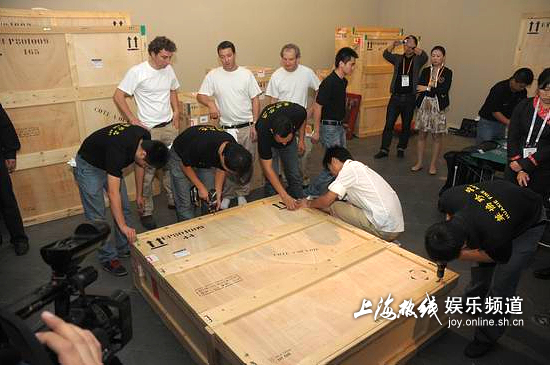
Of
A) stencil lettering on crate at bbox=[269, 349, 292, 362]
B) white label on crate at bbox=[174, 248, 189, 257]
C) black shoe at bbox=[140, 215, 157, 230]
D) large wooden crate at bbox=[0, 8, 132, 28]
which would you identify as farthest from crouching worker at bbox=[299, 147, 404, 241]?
large wooden crate at bbox=[0, 8, 132, 28]

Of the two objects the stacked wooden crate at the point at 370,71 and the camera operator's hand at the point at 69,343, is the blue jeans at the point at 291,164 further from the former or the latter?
the stacked wooden crate at the point at 370,71

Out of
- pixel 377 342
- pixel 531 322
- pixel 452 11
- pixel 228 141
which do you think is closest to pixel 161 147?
pixel 228 141

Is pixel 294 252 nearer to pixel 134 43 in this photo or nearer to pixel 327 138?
pixel 327 138

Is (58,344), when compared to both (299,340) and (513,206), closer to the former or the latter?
(299,340)

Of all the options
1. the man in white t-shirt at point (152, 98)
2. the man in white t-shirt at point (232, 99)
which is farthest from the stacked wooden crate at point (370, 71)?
the man in white t-shirt at point (152, 98)

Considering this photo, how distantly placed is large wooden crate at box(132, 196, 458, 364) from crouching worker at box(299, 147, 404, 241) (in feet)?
0.71

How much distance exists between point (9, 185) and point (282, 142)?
8.41 ft

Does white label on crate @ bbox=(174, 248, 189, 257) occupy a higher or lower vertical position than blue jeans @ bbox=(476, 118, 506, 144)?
lower

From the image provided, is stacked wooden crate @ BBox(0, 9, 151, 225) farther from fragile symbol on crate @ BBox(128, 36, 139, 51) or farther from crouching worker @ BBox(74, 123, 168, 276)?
crouching worker @ BBox(74, 123, 168, 276)

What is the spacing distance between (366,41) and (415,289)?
585 centimetres

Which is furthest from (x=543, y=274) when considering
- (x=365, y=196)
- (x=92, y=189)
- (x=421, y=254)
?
(x=92, y=189)

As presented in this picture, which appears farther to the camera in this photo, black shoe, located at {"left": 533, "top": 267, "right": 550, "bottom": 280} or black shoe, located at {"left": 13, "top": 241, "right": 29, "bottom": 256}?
black shoe, located at {"left": 13, "top": 241, "right": 29, "bottom": 256}

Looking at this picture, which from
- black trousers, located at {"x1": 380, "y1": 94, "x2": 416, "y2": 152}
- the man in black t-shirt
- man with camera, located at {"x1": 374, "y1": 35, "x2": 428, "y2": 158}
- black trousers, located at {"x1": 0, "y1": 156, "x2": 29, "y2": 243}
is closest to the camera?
the man in black t-shirt

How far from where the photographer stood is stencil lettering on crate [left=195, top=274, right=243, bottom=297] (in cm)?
250
